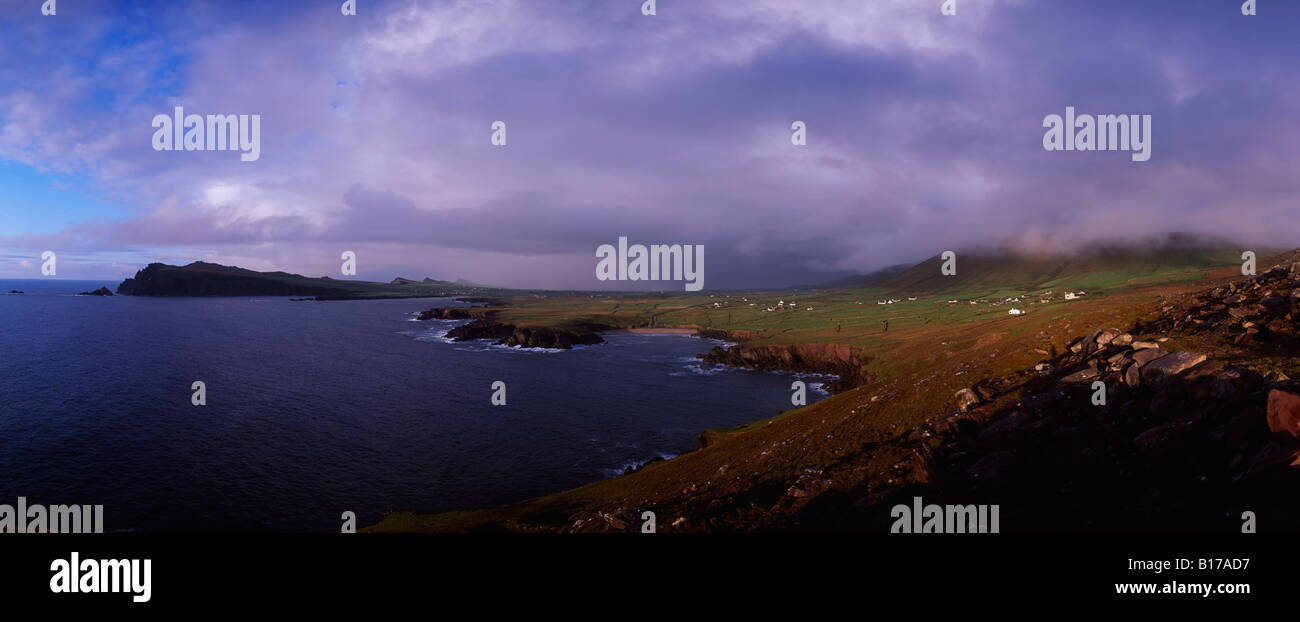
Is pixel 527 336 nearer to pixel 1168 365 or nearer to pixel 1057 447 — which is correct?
pixel 1057 447

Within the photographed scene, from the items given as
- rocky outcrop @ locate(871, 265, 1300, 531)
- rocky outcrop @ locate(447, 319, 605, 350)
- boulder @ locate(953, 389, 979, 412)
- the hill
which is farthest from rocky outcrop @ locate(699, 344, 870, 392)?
rocky outcrop @ locate(871, 265, 1300, 531)

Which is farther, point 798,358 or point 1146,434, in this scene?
point 798,358

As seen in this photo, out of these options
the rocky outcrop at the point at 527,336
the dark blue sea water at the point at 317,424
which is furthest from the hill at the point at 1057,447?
the rocky outcrop at the point at 527,336

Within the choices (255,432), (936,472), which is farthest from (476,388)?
(936,472)

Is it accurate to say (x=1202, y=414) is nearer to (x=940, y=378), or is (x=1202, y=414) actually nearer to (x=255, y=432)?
(x=940, y=378)

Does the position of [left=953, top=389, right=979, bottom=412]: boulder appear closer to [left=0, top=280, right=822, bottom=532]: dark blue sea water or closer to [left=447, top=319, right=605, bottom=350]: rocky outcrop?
[left=0, top=280, right=822, bottom=532]: dark blue sea water

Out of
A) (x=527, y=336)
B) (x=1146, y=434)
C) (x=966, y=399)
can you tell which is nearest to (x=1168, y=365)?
(x=1146, y=434)
